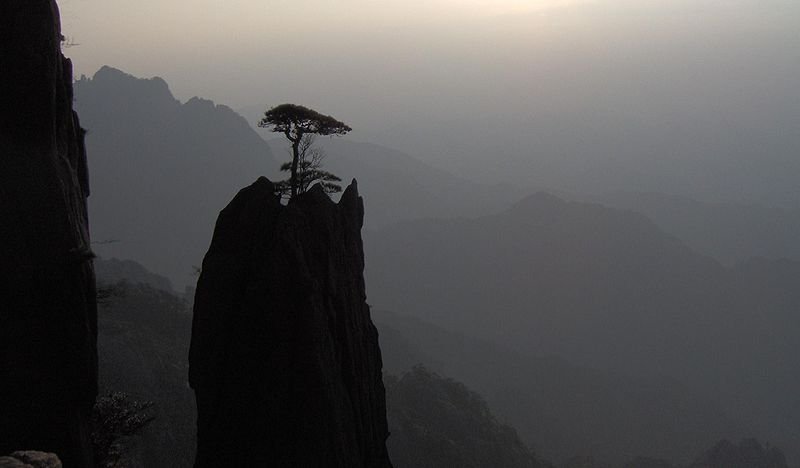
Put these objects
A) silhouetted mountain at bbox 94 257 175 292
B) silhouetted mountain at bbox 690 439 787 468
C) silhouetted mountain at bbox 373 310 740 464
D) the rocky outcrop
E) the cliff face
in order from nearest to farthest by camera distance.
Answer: the rocky outcrop
the cliff face
silhouetted mountain at bbox 690 439 787 468
silhouetted mountain at bbox 94 257 175 292
silhouetted mountain at bbox 373 310 740 464

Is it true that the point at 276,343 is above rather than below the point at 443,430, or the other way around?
above

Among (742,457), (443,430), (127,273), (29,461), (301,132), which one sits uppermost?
(301,132)

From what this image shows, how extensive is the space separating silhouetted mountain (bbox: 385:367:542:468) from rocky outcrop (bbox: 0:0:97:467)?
63605mm

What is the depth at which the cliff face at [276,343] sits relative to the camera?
2339 centimetres

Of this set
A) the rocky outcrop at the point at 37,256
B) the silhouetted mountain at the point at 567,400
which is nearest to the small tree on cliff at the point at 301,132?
the rocky outcrop at the point at 37,256

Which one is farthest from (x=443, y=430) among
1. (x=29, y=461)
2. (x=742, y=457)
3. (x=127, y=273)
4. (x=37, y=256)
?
(x=29, y=461)

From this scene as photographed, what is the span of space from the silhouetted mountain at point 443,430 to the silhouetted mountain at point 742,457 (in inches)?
1827

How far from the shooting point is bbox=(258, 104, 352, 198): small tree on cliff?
2620cm

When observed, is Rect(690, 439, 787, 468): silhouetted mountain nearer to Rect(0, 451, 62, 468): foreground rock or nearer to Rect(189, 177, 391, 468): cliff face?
Rect(189, 177, 391, 468): cliff face

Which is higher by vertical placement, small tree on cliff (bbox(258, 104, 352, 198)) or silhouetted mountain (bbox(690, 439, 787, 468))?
small tree on cliff (bbox(258, 104, 352, 198))

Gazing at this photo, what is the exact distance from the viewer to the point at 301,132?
2662 centimetres

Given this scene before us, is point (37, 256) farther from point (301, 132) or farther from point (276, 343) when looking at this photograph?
point (301, 132)

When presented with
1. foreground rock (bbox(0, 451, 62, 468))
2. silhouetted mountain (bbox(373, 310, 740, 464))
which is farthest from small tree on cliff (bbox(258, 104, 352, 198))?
silhouetted mountain (bbox(373, 310, 740, 464))

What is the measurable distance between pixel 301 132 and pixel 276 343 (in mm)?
9778
